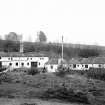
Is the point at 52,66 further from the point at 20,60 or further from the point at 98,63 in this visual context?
the point at 98,63

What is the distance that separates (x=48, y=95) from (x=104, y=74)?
45.3 feet

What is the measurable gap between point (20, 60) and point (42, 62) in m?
6.29

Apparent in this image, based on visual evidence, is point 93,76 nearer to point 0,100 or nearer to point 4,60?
point 0,100

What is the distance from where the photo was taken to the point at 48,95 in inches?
748

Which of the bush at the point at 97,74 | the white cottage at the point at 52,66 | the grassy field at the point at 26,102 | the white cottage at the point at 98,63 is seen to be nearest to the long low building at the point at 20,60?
the white cottage at the point at 52,66

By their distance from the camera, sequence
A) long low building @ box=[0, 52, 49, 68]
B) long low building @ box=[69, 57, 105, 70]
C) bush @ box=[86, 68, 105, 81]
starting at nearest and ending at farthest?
1. bush @ box=[86, 68, 105, 81]
2. long low building @ box=[69, 57, 105, 70]
3. long low building @ box=[0, 52, 49, 68]

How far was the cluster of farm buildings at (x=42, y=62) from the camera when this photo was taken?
128ft

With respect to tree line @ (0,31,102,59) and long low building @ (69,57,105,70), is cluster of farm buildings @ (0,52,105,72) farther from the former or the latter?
tree line @ (0,31,102,59)

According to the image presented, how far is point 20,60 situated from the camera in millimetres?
44438

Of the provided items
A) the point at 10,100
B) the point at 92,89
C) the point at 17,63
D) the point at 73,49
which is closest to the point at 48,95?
the point at 10,100

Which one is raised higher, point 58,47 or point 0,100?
point 58,47

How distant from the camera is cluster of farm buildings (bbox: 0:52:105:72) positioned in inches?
1537

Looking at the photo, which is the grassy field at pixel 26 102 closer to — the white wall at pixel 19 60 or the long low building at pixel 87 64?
the long low building at pixel 87 64

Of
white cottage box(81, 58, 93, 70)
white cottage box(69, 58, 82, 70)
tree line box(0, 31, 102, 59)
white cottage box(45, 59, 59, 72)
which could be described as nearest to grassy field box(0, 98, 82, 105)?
white cottage box(45, 59, 59, 72)
